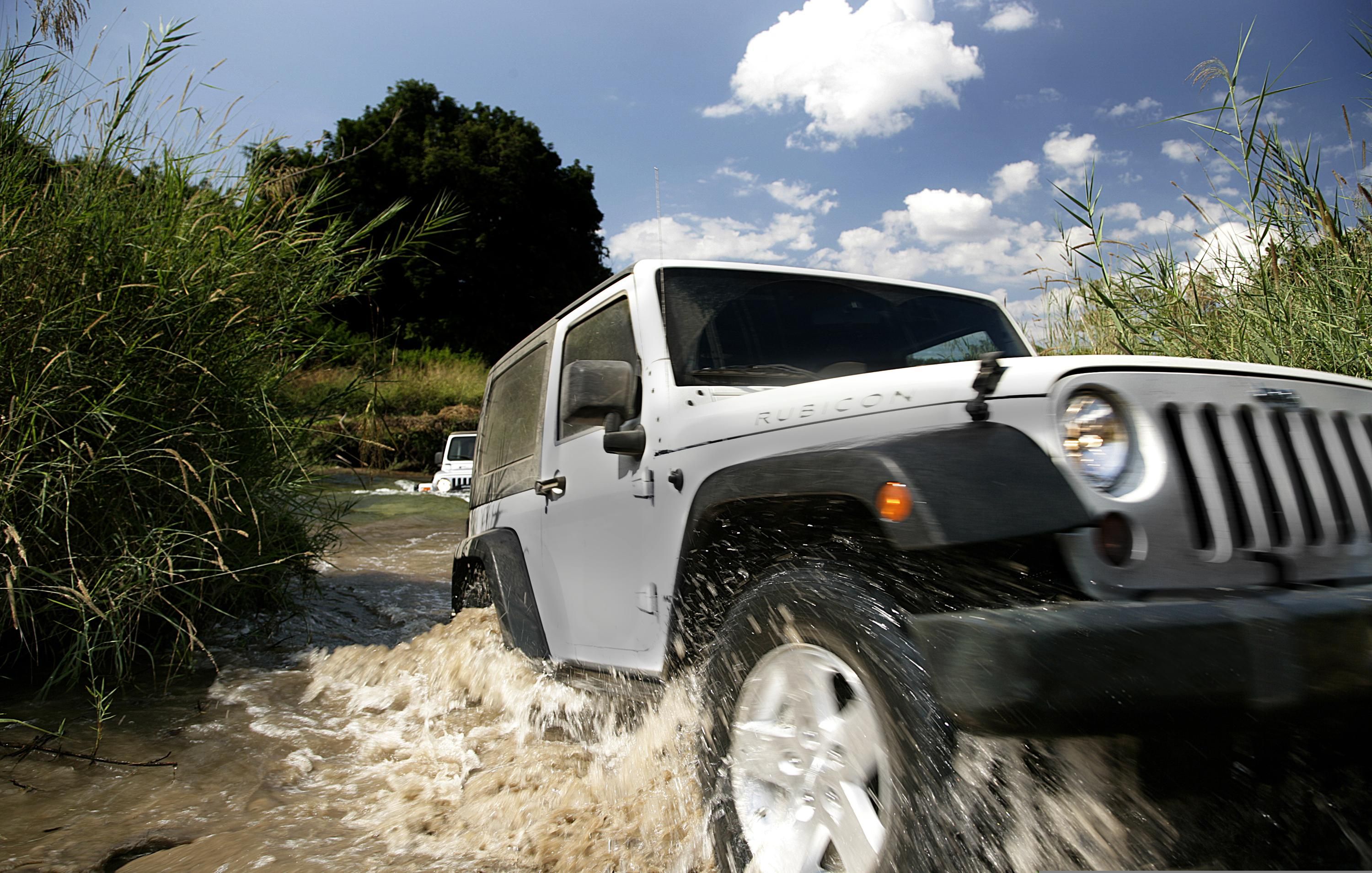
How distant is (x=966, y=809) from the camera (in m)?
1.51

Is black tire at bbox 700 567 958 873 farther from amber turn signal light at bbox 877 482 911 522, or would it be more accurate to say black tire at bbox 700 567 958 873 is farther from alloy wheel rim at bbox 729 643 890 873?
amber turn signal light at bbox 877 482 911 522

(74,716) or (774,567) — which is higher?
(774,567)

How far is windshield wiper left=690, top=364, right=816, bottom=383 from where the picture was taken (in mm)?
2777

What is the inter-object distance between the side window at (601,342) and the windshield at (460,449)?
12.4 metres

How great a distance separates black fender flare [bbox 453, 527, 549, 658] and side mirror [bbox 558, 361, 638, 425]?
1063mm

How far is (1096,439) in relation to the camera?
164cm

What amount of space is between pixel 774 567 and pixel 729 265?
4.65 feet

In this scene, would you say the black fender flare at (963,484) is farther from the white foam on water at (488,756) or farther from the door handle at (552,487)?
the door handle at (552,487)

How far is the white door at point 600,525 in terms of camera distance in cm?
276

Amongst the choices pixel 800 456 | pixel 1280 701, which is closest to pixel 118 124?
pixel 800 456

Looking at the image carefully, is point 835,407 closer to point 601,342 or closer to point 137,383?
point 601,342

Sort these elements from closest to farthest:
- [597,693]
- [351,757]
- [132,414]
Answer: [597,693]
[351,757]
[132,414]

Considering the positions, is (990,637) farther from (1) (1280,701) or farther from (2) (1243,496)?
(2) (1243,496)

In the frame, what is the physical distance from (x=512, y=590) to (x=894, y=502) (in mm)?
2360
